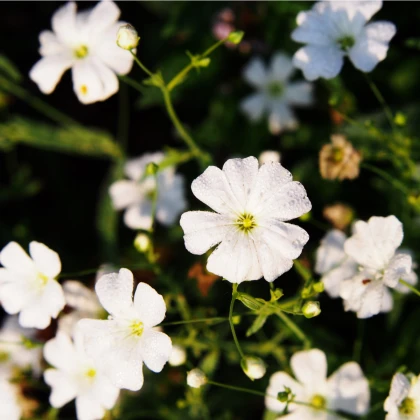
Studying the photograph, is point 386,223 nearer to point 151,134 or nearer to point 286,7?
point 286,7

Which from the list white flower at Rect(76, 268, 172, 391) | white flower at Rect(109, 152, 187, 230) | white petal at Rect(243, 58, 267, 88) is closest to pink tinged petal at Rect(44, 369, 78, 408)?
white flower at Rect(76, 268, 172, 391)

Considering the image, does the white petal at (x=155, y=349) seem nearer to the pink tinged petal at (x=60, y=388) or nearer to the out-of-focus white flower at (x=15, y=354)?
the pink tinged petal at (x=60, y=388)

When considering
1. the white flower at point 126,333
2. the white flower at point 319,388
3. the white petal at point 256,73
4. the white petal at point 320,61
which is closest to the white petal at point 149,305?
the white flower at point 126,333

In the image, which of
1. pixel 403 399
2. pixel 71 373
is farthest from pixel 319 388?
pixel 71 373

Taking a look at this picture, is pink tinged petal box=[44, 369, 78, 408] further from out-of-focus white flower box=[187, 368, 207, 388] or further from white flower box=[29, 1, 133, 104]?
white flower box=[29, 1, 133, 104]

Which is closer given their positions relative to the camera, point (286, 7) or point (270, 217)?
point (270, 217)

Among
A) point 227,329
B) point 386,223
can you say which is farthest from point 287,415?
point 386,223
